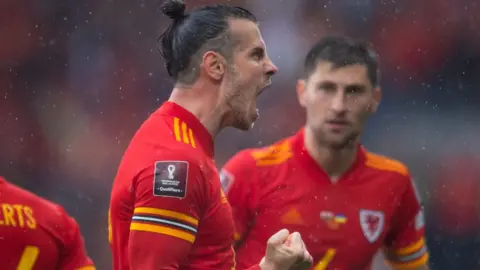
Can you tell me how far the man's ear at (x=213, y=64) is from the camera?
2307 mm

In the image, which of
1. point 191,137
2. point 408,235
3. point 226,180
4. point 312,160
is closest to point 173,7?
point 191,137

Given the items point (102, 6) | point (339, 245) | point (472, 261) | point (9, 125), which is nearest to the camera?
point (339, 245)

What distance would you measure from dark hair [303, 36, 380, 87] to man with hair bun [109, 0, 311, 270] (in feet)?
3.70

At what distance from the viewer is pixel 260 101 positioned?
5836mm

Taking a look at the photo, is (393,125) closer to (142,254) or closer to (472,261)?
(472,261)

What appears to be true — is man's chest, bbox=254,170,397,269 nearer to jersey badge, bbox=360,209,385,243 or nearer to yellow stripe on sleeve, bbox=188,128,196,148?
jersey badge, bbox=360,209,385,243

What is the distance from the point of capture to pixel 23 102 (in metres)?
5.84

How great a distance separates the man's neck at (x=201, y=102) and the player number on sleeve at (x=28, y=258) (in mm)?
711

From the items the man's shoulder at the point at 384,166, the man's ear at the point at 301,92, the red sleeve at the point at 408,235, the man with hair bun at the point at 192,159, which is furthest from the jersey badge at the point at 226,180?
Answer: the man with hair bun at the point at 192,159

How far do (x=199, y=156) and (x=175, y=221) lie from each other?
6.8 inches

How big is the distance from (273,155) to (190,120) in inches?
48.8

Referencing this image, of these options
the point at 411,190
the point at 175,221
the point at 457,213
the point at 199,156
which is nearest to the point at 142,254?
the point at 175,221

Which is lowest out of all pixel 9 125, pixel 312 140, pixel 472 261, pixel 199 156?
pixel 472 261

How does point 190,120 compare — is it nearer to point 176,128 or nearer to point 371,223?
point 176,128
